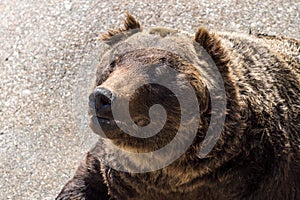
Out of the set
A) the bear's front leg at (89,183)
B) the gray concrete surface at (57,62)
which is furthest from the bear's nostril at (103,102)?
the gray concrete surface at (57,62)

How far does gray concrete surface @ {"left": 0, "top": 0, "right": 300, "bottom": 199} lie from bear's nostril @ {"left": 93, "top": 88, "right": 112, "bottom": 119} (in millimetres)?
A: 1415

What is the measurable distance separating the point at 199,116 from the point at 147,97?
8.9 inches

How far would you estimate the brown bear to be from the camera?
2.46 meters

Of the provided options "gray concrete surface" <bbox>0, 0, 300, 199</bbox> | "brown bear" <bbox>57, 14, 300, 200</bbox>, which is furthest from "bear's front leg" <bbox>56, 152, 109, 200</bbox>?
"gray concrete surface" <bbox>0, 0, 300, 199</bbox>

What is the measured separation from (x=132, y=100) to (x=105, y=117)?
0.12 meters

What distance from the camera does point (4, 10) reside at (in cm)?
476

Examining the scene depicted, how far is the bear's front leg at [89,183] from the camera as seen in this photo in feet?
10.5

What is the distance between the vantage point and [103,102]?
2338 mm

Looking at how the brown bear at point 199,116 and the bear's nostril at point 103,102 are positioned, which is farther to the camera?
the brown bear at point 199,116

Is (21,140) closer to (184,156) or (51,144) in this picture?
(51,144)

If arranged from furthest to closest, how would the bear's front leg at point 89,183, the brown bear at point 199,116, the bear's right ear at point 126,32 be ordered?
1. the bear's front leg at point 89,183
2. the bear's right ear at point 126,32
3. the brown bear at point 199,116

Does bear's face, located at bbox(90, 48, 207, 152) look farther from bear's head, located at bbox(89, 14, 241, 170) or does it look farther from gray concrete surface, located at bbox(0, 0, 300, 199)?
gray concrete surface, located at bbox(0, 0, 300, 199)

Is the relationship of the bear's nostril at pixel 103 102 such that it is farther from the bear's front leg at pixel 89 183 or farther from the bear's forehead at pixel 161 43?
the bear's front leg at pixel 89 183

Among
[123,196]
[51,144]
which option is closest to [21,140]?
[51,144]
